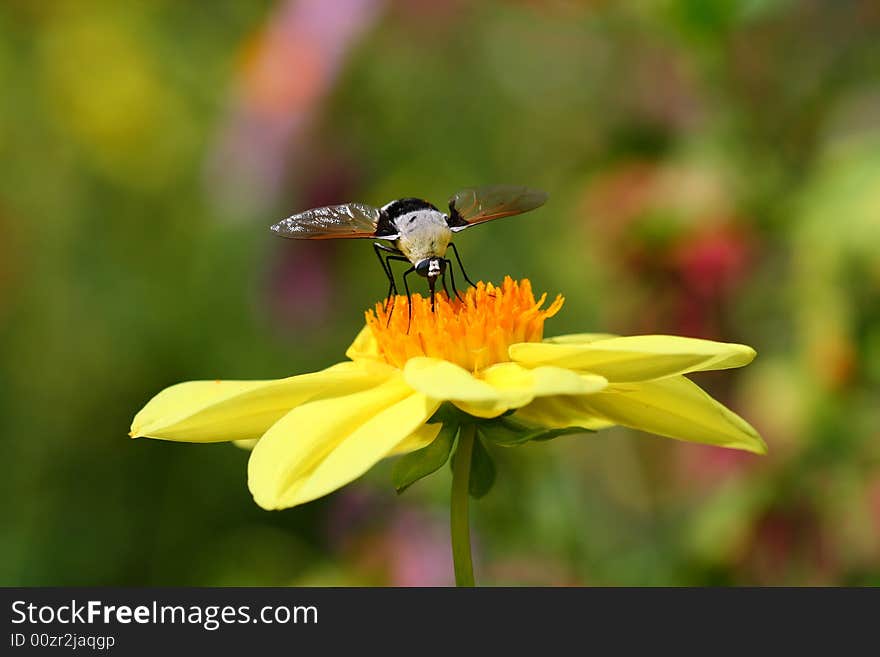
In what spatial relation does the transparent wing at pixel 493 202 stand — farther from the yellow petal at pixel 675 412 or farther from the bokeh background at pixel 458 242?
the bokeh background at pixel 458 242

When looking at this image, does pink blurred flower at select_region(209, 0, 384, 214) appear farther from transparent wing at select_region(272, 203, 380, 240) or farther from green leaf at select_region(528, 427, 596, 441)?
green leaf at select_region(528, 427, 596, 441)

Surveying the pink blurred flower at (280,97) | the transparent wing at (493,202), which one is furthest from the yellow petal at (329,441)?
the pink blurred flower at (280,97)

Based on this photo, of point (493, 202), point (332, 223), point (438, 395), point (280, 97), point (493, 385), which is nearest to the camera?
point (438, 395)

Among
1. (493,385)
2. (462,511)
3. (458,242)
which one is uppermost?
(458,242)

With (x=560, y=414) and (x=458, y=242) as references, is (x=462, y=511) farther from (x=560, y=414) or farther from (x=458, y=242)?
(x=458, y=242)

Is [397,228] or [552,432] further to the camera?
[397,228]

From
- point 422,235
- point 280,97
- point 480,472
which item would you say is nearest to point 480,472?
point 480,472
